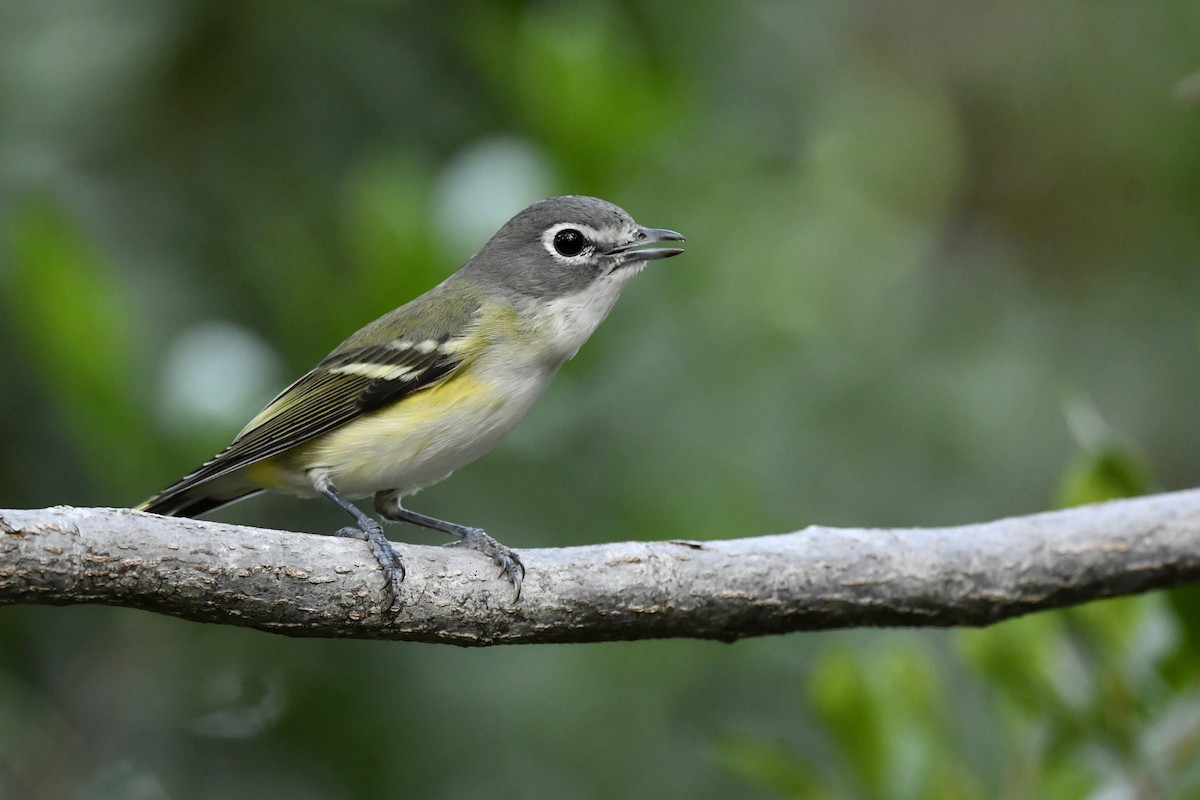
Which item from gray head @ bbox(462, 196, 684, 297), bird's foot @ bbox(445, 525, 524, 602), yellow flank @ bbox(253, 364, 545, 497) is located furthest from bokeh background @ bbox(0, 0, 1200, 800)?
Result: bird's foot @ bbox(445, 525, 524, 602)

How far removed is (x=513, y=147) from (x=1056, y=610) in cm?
210

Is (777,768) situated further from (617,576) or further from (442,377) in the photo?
Answer: (442,377)

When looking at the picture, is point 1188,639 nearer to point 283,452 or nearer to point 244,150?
point 283,452

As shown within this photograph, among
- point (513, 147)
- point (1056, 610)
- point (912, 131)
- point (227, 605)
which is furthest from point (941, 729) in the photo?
point (912, 131)

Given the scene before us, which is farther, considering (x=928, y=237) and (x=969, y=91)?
(x=969, y=91)

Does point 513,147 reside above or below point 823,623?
above

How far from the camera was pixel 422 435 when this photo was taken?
3328 millimetres

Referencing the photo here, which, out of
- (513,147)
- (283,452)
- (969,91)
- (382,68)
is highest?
(969,91)

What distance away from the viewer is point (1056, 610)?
330 centimetres

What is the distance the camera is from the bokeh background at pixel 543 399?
3314mm

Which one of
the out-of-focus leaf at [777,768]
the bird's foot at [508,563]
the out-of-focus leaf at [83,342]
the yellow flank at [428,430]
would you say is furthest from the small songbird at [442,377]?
the out-of-focus leaf at [777,768]

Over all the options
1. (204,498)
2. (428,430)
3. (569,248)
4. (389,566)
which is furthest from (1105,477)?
(204,498)

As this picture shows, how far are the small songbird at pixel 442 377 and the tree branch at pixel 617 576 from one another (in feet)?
Answer: 1.12

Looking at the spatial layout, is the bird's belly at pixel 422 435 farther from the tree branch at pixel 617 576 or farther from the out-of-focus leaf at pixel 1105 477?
the out-of-focus leaf at pixel 1105 477
